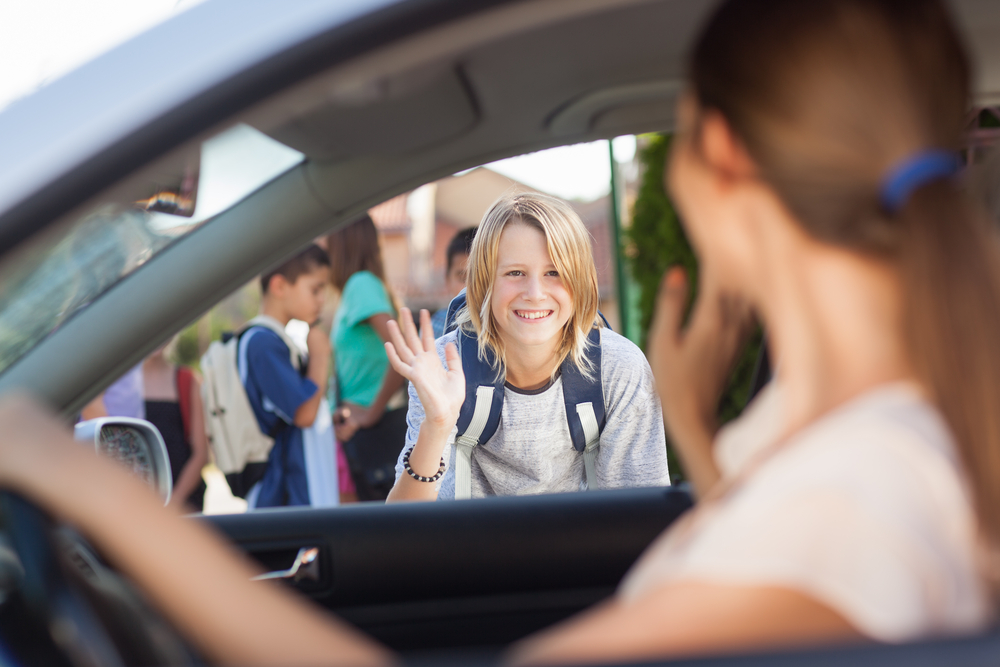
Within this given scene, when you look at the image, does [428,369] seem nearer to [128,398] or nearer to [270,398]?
[270,398]

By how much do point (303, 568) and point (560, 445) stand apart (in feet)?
2.68

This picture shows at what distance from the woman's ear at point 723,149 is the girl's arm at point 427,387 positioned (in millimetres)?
1305

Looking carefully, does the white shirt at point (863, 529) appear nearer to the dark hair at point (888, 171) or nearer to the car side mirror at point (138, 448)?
the dark hair at point (888, 171)

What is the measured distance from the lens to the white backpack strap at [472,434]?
2416 millimetres

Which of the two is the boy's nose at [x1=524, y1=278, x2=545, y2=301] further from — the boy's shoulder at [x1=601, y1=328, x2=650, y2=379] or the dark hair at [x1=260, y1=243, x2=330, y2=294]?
the dark hair at [x1=260, y1=243, x2=330, y2=294]

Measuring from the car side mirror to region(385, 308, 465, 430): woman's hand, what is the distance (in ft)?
2.22

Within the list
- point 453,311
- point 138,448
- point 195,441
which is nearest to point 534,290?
point 453,311

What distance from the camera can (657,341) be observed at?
1280 mm

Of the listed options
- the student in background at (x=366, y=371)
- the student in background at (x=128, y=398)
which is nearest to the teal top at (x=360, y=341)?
the student in background at (x=366, y=371)

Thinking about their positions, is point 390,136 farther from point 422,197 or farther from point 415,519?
point 422,197

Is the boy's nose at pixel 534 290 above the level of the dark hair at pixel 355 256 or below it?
below

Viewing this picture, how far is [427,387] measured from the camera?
2225 mm

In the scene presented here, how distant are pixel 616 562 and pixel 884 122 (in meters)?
1.39

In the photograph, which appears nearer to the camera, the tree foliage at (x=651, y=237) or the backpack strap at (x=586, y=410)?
the backpack strap at (x=586, y=410)
